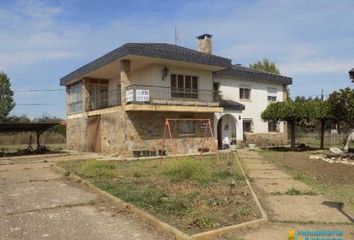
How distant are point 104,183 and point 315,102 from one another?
56.8 feet

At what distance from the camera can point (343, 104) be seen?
71.5 feet

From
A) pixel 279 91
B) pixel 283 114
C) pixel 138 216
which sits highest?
pixel 279 91

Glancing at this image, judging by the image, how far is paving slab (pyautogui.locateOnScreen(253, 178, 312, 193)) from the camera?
10805 millimetres

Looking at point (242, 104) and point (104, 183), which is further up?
point (242, 104)

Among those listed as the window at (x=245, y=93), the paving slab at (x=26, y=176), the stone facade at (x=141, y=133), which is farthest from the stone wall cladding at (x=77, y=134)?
the paving slab at (x=26, y=176)

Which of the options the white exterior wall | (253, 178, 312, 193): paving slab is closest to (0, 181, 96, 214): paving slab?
(253, 178, 312, 193): paving slab

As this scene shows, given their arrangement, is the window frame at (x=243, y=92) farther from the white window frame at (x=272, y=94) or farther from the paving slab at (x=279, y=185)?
the paving slab at (x=279, y=185)

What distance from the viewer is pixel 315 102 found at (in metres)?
25.5

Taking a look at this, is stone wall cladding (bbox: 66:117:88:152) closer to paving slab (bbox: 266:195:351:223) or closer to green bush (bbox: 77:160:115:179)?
green bush (bbox: 77:160:115:179)

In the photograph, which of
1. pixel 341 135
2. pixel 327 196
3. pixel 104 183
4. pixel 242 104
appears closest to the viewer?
pixel 327 196

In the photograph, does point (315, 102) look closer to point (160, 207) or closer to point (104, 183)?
point (104, 183)

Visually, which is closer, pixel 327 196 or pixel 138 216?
pixel 138 216

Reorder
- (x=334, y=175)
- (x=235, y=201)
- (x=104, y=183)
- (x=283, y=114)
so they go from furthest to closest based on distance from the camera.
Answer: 1. (x=283, y=114)
2. (x=334, y=175)
3. (x=104, y=183)
4. (x=235, y=201)

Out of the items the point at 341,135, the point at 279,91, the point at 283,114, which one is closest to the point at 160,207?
the point at 283,114
